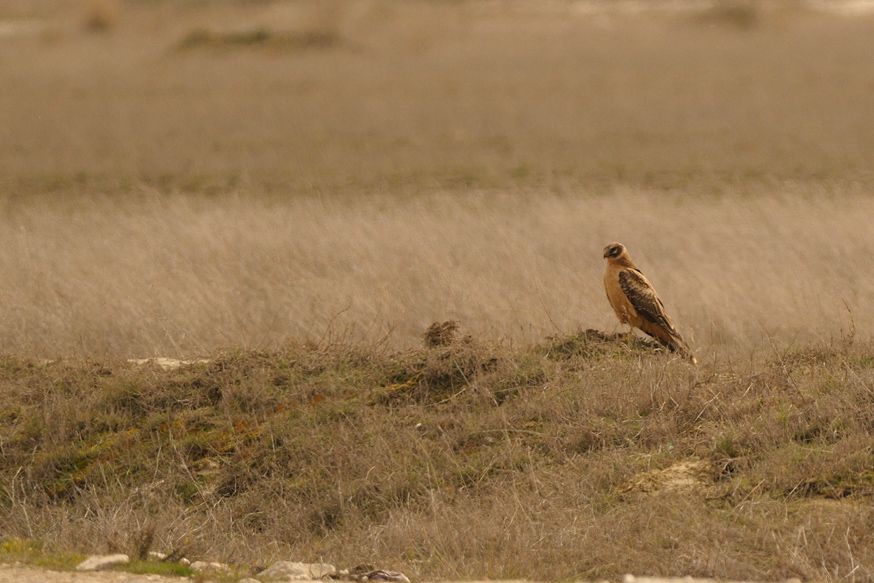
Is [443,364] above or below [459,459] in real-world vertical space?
above

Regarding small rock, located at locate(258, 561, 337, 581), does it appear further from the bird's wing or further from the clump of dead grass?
the bird's wing

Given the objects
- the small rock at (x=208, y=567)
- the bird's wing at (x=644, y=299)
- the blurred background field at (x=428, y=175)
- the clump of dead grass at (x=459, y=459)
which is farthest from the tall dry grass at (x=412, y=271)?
the small rock at (x=208, y=567)

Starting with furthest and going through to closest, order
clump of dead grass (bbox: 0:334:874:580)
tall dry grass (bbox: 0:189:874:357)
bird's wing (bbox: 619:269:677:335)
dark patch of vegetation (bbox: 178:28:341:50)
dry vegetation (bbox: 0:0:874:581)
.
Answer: dark patch of vegetation (bbox: 178:28:341:50)
tall dry grass (bbox: 0:189:874:357)
bird's wing (bbox: 619:269:677:335)
dry vegetation (bbox: 0:0:874:581)
clump of dead grass (bbox: 0:334:874:580)

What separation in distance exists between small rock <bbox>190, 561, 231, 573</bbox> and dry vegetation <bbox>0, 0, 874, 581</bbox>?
0.29 m

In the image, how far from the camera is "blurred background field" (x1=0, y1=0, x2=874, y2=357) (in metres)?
11.1

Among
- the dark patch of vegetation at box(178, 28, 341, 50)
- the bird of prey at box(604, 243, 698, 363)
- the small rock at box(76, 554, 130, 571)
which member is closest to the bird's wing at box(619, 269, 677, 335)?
the bird of prey at box(604, 243, 698, 363)

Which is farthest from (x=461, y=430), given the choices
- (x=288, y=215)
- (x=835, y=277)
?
(x=288, y=215)

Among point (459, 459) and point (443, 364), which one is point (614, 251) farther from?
point (459, 459)

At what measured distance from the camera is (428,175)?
2194 centimetres

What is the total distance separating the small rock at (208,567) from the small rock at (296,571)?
0.19 meters

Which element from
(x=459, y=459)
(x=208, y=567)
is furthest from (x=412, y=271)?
(x=208, y=567)

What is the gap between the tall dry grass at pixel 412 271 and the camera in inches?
418

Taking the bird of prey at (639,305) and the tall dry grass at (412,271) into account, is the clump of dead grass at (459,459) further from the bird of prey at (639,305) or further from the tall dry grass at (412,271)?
the tall dry grass at (412,271)

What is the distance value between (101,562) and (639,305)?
4310 millimetres
